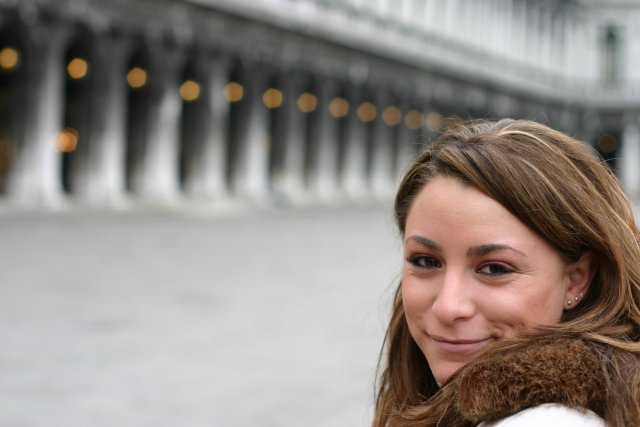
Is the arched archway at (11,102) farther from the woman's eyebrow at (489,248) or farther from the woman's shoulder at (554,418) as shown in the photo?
the woman's shoulder at (554,418)

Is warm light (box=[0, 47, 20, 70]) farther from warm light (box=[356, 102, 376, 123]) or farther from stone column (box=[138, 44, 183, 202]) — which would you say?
warm light (box=[356, 102, 376, 123])

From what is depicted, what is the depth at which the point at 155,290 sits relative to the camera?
10.5 m

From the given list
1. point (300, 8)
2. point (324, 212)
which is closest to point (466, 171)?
point (324, 212)

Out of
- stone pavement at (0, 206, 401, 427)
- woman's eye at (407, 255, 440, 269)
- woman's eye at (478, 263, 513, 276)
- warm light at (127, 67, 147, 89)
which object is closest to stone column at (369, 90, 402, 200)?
warm light at (127, 67, 147, 89)

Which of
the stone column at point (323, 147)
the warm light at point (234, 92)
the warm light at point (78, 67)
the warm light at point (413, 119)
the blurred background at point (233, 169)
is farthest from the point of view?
the warm light at point (413, 119)

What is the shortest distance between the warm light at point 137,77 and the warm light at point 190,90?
240cm

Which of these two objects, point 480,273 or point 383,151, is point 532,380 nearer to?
point 480,273

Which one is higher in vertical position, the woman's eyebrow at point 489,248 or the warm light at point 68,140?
the warm light at point 68,140

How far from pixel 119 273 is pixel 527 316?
10.6 meters

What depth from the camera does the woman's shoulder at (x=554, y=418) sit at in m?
1.38

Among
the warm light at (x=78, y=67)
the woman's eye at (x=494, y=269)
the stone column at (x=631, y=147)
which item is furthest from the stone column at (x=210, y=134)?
the stone column at (x=631, y=147)

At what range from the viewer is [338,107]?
40.1 m

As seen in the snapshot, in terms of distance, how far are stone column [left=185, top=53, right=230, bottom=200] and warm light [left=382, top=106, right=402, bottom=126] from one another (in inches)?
510

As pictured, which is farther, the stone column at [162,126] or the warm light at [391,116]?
the warm light at [391,116]
